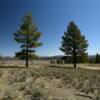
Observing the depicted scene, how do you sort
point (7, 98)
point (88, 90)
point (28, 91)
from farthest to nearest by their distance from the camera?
point (88, 90)
point (28, 91)
point (7, 98)

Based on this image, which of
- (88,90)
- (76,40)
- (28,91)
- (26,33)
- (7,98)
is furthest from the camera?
(76,40)

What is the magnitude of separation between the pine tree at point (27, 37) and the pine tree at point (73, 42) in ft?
17.3

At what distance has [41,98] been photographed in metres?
8.93

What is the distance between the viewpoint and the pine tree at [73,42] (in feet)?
120

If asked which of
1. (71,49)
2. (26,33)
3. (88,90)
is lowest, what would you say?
(88,90)

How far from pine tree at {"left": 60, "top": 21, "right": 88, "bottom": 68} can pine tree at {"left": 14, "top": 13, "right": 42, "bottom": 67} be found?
526cm

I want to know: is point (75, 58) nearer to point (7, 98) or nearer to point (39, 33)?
point (39, 33)

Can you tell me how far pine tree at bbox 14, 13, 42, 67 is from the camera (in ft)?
110

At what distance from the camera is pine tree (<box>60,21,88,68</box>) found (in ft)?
120

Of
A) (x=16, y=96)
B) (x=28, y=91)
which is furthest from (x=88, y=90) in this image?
(x=16, y=96)

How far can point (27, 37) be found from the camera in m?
34.0

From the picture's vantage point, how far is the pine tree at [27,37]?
33.6m

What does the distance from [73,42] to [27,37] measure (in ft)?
26.7

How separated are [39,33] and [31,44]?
219 centimetres
